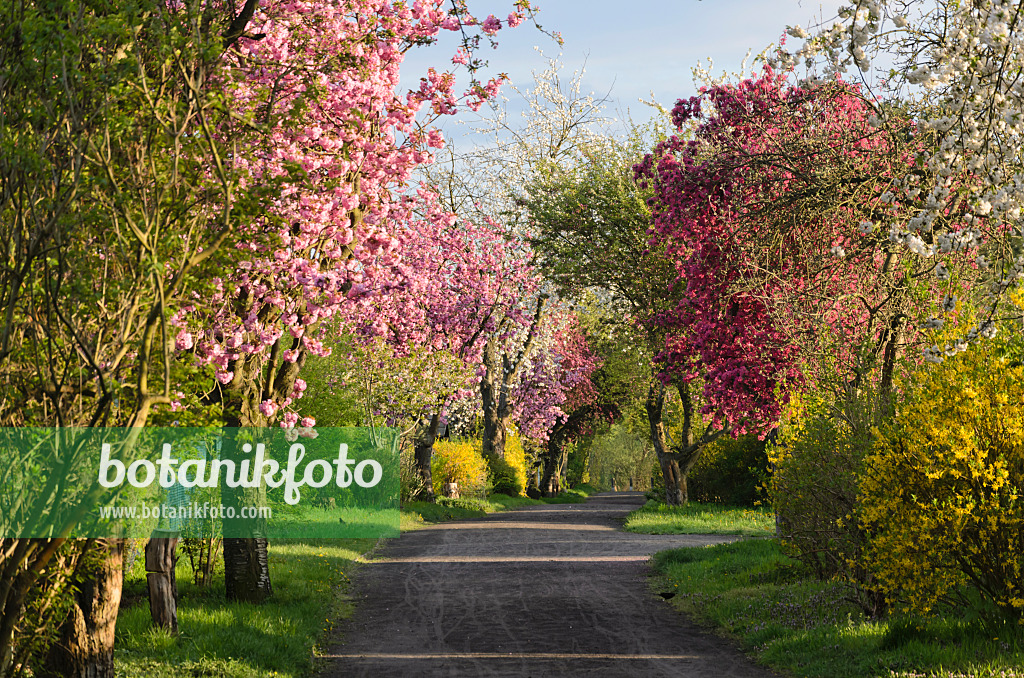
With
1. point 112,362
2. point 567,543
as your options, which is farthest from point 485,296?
point 112,362

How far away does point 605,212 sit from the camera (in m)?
23.2

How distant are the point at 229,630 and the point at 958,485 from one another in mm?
7510

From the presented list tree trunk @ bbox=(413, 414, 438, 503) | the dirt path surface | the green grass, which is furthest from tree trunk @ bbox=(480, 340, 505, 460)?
the dirt path surface

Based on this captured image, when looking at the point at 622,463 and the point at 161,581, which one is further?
the point at 622,463

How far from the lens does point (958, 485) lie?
26.7 feet

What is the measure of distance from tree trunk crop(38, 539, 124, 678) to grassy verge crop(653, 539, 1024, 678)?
626 centimetres

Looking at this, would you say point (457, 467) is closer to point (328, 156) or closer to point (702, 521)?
point (702, 521)

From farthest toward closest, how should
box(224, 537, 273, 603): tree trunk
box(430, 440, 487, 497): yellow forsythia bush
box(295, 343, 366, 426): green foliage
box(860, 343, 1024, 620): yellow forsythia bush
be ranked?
1. box(430, 440, 487, 497): yellow forsythia bush
2. box(295, 343, 366, 426): green foliage
3. box(224, 537, 273, 603): tree trunk
4. box(860, 343, 1024, 620): yellow forsythia bush

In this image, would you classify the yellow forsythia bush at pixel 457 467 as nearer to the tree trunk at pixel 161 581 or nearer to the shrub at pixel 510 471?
the shrub at pixel 510 471

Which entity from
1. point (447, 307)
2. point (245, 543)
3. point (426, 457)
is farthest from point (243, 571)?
point (447, 307)

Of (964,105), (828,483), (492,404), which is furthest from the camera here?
(492,404)

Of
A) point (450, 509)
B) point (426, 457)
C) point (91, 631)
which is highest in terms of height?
point (426, 457)

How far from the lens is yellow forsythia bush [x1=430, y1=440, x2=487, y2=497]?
1361 inches

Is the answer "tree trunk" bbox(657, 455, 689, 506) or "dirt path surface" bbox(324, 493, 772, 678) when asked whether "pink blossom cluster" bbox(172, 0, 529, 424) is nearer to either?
"dirt path surface" bbox(324, 493, 772, 678)
